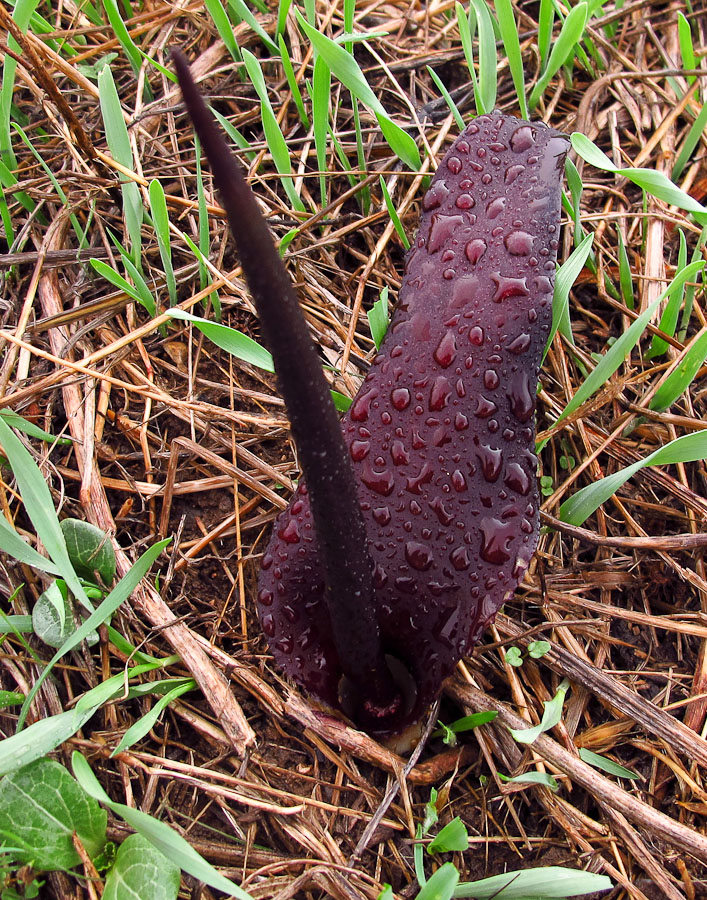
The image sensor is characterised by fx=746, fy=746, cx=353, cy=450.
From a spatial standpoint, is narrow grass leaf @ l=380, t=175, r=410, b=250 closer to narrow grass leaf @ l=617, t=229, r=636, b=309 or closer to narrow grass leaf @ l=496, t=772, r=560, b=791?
narrow grass leaf @ l=617, t=229, r=636, b=309

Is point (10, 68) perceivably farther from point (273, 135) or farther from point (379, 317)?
point (379, 317)

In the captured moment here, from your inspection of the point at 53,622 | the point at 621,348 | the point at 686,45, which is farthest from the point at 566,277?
the point at 53,622

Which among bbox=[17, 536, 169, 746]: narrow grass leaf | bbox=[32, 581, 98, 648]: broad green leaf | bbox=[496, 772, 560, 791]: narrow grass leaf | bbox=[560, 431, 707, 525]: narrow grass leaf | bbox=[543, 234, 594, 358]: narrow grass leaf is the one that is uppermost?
bbox=[543, 234, 594, 358]: narrow grass leaf

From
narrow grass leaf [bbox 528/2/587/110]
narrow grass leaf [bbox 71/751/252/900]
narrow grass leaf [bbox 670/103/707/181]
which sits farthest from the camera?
narrow grass leaf [bbox 670/103/707/181]

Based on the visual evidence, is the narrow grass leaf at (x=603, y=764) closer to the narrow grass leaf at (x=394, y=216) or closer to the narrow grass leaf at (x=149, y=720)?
the narrow grass leaf at (x=149, y=720)

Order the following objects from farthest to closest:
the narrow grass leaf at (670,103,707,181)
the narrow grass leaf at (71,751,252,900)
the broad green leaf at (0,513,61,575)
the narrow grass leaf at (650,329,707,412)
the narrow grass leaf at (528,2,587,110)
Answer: the narrow grass leaf at (670,103,707,181)
the narrow grass leaf at (528,2,587,110)
the narrow grass leaf at (650,329,707,412)
the broad green leaf at (0,513,61,575)
the narrow grass leaf at (71,751,252,900)

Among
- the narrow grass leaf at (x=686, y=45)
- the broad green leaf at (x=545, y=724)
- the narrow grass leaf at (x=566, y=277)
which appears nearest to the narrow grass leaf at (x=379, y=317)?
the narrow grass leaf at (x=566, y=277)

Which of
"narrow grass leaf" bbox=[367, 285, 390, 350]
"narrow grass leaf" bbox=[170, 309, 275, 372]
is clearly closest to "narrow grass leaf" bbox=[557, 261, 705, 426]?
"narrow grass leaf" bbox=[367, 285, 390, 350]

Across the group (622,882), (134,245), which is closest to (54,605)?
(134,245)
